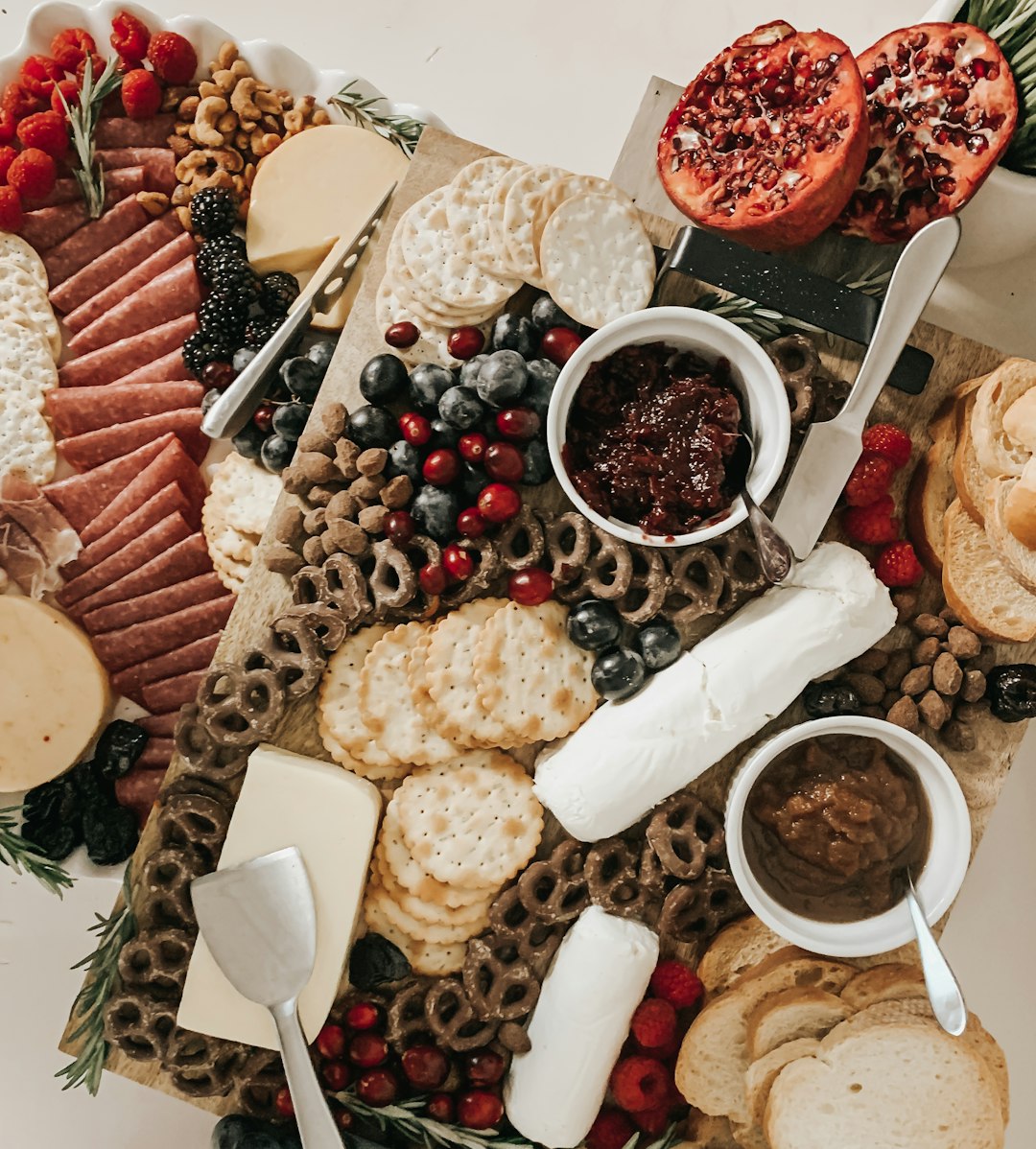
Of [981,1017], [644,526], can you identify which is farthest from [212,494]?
[981,1017]

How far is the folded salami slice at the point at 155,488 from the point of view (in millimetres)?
2117

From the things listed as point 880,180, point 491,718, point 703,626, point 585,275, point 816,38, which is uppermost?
point 816,38

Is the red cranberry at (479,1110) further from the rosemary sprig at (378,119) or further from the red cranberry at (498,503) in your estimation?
the rosemary sprig at (378,119)

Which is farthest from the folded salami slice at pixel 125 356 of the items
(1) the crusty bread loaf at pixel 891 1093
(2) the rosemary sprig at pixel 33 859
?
(1) the crusty bread loaf at pixel 891 1093

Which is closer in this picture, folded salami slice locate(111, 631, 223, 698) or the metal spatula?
the metal spatula

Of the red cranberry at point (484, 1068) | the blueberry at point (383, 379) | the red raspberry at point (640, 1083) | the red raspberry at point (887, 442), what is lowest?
the red cranberry at point (484, 1068)

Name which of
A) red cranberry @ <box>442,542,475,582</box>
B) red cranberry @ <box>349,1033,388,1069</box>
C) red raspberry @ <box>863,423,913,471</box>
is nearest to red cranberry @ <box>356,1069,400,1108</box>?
red cranberry @ <box>349,1033,388,1069</box>

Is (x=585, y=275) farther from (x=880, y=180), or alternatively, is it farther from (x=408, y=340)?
(x=880, y=180)

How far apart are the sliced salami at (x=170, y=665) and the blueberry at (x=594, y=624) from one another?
2.73 feet

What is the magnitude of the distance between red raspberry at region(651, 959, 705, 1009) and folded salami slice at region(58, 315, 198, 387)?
159cm

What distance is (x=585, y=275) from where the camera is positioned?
172 centimetres

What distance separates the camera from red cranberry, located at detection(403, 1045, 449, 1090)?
1.72 m

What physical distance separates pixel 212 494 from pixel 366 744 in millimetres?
697

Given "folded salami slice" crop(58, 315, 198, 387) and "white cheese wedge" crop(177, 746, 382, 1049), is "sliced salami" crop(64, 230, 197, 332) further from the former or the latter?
"white cheese wedge" crop(177, 746, 382, 1049)
